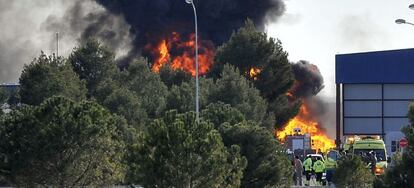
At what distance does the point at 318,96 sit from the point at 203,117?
6409cm

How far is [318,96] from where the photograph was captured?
101m

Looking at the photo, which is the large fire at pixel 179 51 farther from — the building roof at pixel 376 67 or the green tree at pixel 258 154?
the green tree at pixel 258 154

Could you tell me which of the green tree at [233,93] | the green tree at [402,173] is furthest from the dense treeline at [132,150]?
the green tree at [233,93]

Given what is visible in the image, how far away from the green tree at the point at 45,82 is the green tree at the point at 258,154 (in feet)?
69.0

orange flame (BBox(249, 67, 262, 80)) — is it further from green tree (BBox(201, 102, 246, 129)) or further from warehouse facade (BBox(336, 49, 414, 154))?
green tree (BBox(201, 102, 246, 129))

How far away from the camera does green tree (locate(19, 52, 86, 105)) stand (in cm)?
5372

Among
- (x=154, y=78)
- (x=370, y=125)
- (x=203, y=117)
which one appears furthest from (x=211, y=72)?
(x=203, y=117)

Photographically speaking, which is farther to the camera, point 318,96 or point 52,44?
point 52,44

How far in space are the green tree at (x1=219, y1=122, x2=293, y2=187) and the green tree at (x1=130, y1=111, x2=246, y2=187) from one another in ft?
17.8

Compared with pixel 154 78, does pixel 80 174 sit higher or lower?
lower

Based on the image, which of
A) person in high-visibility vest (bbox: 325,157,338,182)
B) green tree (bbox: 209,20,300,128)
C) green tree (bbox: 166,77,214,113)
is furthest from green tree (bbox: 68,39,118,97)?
person in high-visibility vest (bbox: 325,157,338,182)

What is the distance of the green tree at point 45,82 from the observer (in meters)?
53.7

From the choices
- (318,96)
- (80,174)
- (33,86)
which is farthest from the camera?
(318,96)

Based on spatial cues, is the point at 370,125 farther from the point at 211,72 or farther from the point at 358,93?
the point at 211,72
